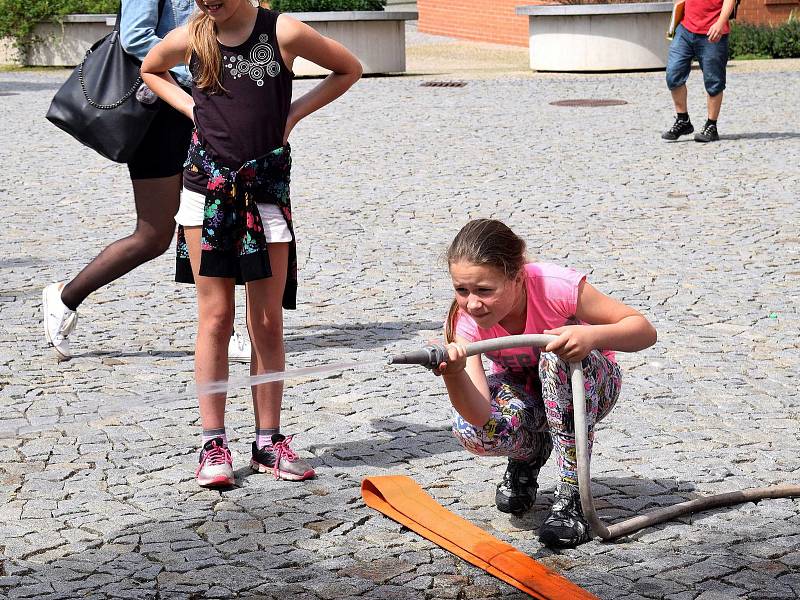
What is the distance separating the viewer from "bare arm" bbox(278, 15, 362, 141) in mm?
4145

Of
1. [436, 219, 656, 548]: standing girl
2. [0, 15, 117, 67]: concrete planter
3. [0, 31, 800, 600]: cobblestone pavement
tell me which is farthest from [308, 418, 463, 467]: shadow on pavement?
[0, 15, 117, 67]: concrete planter

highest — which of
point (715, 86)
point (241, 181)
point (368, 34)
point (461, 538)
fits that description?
point (368, 34)

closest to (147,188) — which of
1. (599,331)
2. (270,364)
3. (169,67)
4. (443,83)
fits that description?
(169,67)

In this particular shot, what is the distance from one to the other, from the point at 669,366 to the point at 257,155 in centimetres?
218

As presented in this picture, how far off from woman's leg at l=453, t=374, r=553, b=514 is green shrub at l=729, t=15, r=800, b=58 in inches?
723

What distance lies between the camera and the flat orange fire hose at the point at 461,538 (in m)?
3.38

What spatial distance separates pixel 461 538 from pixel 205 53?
169 centimetres

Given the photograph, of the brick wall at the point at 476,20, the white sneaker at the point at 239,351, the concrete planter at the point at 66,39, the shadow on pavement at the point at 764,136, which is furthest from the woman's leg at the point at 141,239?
the brick wall at the point at 476,20

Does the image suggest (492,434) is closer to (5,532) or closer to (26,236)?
(5,532)

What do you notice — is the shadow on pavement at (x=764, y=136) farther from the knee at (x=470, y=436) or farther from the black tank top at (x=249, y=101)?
the knee at (x=470, y=436)

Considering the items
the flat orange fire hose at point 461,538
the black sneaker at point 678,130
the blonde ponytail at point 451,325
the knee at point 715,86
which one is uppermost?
the knee at point 715,86

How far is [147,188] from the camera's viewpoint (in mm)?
5527

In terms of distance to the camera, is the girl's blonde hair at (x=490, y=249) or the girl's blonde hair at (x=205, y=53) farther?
the girl's blonde hair at (x=205, y=53)

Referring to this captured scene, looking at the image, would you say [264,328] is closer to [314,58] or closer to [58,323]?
[314,58]
